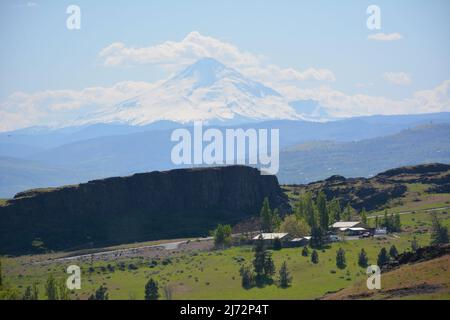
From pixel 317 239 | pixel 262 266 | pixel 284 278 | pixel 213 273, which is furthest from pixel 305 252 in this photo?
pixel 284 278

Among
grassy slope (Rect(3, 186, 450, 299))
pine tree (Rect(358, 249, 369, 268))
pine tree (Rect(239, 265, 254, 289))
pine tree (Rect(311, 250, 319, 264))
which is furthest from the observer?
pine tree (Rect(311, 250, 319, 264))

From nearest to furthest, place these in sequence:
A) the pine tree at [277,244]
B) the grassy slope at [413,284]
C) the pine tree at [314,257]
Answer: the grassy slope at [413,284]
the pine tree at [314,257]
the pine tree at [277,244]

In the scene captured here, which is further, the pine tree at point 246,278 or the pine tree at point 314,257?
the pine tree at point 314,257

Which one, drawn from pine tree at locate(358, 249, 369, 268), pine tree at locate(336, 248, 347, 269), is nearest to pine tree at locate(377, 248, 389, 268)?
pine tree at locate(358, 249, 369, 268)

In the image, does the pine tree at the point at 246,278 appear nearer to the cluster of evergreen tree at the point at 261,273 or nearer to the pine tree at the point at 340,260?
the cluster of evergreen tree at the point at 261,273

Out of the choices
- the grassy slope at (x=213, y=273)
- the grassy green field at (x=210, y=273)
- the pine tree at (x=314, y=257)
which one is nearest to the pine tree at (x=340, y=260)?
the grassy slope at (x=213, y=273)

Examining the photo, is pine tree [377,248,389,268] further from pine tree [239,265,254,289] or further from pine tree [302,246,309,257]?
pine tree [239,265,254,289]

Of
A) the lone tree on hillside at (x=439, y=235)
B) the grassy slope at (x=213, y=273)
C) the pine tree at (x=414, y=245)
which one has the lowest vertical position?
the grassy slope at (x=213, y=273)

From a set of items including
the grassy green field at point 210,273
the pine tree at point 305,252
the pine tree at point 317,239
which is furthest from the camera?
the pine tree at point 317,239

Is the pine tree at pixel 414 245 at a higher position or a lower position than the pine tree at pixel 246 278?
higher
